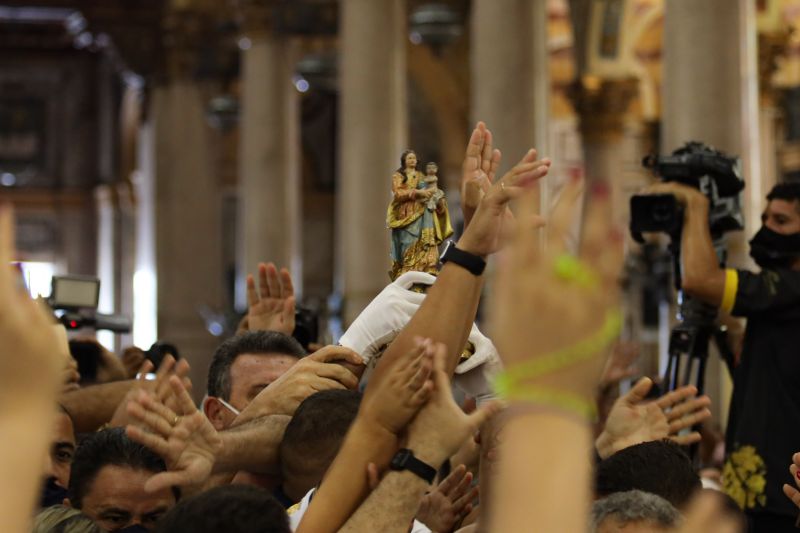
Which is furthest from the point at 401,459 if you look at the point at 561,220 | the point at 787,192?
the point at 787,192

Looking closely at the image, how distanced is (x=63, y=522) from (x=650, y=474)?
1.34 m

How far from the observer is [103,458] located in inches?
169

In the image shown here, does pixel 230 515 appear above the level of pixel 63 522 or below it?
above

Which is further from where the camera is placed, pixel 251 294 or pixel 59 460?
Result: pixel 251 294

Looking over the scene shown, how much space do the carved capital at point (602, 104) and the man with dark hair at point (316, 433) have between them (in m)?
Answer: 18.0

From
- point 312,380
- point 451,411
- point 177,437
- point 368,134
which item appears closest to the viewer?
point 451,411

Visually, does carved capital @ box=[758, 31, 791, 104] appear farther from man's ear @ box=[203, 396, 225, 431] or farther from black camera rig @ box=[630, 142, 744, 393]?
man's ear @ box=[203, 396, 225, 431]

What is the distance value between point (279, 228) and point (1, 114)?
16.4 meters

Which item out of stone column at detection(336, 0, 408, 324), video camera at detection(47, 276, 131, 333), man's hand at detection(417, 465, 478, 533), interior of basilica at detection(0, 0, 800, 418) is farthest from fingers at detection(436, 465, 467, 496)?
stone column at detection(336, 0, 408, 324)

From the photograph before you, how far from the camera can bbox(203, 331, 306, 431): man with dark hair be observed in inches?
188

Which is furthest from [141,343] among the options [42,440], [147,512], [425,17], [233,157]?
[42,440]

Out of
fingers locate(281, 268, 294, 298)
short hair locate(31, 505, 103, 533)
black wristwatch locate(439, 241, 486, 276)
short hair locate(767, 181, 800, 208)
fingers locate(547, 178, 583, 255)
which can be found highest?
fingers locate(547, 178, 583, 255)

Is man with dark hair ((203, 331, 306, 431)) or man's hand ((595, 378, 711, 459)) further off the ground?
man with dark hair ((203, 331, 306, 431))

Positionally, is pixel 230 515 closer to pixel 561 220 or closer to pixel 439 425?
pixel 439 425
